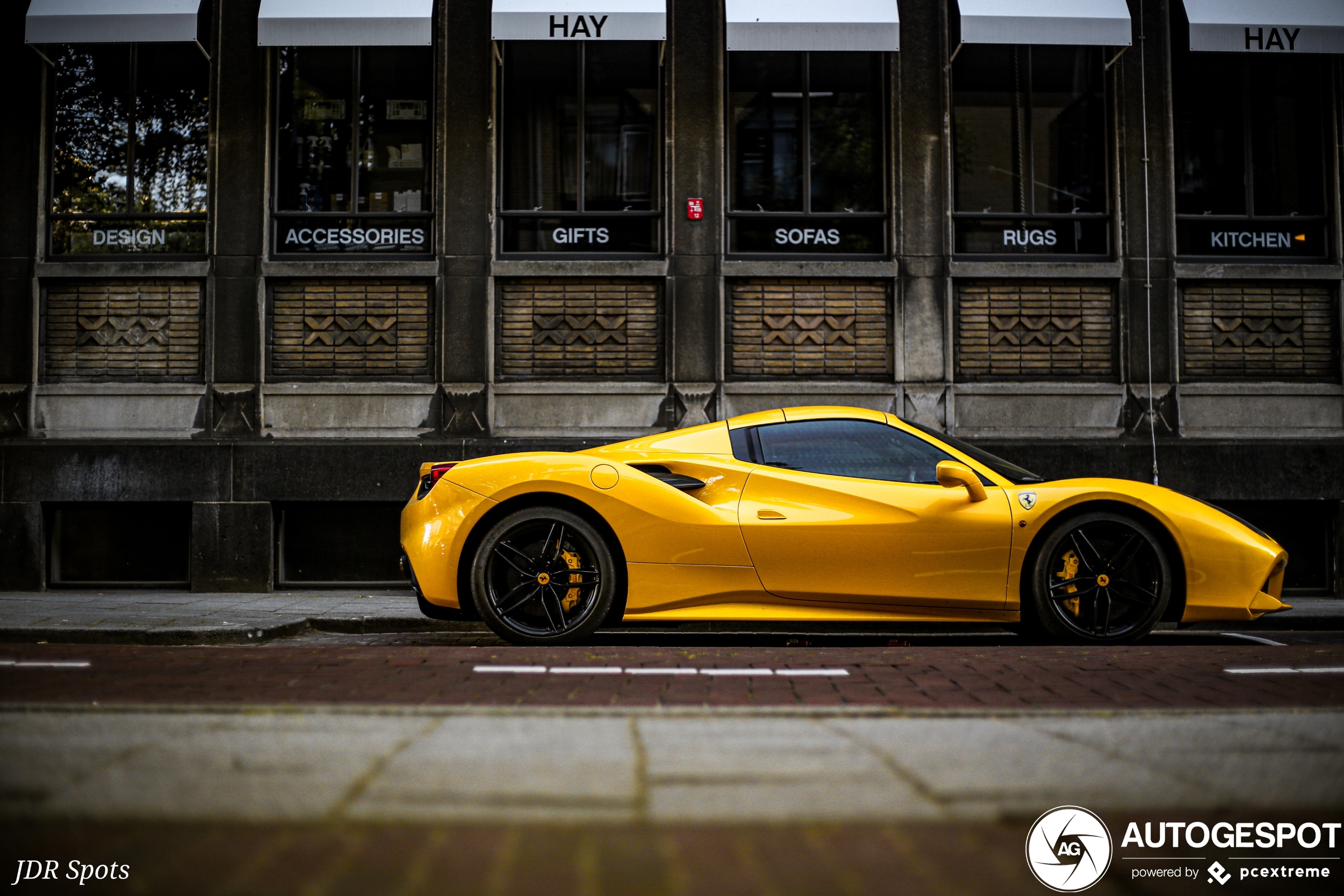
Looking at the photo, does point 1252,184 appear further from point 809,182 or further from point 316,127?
point 316,127

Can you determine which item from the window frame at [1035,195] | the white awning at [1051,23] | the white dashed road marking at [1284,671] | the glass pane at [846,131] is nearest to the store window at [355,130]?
the glass pane at [846,131]

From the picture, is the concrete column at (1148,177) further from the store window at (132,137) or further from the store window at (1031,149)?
the store window at (132,137)

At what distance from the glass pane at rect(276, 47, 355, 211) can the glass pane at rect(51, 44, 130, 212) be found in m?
1.67

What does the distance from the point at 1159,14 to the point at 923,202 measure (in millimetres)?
3168

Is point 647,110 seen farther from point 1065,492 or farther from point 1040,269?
point 1065,492

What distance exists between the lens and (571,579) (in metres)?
6.12

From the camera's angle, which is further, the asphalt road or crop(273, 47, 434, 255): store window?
crop(273, 47, 434, 255): store window

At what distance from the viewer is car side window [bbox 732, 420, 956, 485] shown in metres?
6.23

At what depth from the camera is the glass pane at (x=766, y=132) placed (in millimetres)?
11047

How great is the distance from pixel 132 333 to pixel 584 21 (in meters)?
5.54

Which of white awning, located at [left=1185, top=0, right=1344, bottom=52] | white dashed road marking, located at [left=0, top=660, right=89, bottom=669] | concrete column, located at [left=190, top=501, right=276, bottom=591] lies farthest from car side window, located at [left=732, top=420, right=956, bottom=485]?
white awning, located at [left=1185, top=0, right=1344, bottom=52]

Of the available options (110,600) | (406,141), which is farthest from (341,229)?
(110,600)

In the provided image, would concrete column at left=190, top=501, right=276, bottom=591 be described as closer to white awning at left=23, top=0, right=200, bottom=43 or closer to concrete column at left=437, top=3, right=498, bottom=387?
concrete column at left=437, top=3, right=498, bottom=387

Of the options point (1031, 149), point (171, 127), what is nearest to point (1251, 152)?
point (1031, 149)
